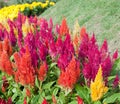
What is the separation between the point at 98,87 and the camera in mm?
3381

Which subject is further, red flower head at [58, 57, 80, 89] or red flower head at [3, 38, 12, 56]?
red flower head at [3, 38, 12, 56]

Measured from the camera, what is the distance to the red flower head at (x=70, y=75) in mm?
3547

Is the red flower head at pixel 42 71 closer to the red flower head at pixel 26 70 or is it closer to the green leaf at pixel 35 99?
the red flower head at pixel 26 70

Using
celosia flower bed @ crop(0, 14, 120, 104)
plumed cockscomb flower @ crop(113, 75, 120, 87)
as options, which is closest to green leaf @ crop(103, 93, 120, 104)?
celosia flower bed @ crop(0, 14, 120, 104)

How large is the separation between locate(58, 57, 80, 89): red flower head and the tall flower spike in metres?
0.23

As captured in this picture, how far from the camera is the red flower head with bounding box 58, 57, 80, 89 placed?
3547 millimetres

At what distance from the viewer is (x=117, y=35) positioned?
22.5 feet

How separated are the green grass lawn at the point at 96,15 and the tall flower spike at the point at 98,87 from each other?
2.94 metres

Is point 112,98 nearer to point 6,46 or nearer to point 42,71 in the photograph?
point 42,71

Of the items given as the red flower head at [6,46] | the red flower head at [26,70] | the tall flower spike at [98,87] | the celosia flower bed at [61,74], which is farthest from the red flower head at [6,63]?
the tall flower spike at [98,87]

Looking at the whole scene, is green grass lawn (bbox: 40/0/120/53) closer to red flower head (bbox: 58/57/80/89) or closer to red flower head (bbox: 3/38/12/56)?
red flower head (bbox: 3/38/12/56)

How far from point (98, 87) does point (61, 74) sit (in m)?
0.52

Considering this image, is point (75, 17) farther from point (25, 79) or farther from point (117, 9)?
point (25, 79)

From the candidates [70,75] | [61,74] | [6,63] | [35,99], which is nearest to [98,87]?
[70,75]
